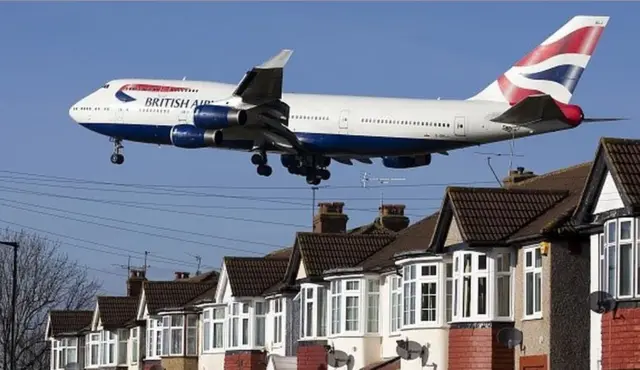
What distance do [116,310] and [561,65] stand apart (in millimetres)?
29037

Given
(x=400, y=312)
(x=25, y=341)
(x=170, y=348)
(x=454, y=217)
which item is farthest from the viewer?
(x=25, y=341)

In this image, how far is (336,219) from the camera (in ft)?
223

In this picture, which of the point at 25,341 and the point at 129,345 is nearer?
the point at 129,345

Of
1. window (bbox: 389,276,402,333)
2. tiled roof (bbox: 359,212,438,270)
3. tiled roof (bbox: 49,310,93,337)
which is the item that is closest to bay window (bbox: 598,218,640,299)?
tiled roof (bbox: 359,212,438,270)

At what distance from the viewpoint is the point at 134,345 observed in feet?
286

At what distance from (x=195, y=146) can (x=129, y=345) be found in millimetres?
19726

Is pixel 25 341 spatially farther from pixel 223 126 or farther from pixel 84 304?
pixel 223 126

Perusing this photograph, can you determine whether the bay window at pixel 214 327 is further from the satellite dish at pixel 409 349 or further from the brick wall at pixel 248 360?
the satellite dish at pixel 409 349

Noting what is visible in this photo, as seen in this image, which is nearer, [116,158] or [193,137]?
[193,137]

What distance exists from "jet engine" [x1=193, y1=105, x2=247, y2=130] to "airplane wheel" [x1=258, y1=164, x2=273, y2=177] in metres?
3.45

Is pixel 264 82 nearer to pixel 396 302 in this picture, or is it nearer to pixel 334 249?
pixel 334 249

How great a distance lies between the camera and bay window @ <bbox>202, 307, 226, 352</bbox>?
235ft

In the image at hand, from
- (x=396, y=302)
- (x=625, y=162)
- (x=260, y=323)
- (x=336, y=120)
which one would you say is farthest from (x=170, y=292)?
(x=625, y=162)

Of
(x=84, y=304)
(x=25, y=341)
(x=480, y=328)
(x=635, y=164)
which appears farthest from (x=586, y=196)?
(x=84, y=304)
